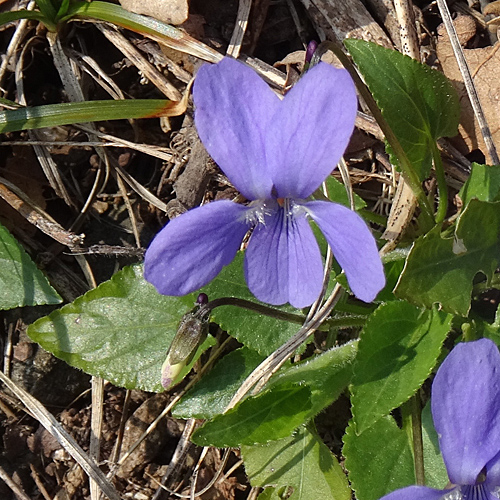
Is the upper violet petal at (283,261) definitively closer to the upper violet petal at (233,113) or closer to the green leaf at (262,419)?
the upper violet petal at (233,113)

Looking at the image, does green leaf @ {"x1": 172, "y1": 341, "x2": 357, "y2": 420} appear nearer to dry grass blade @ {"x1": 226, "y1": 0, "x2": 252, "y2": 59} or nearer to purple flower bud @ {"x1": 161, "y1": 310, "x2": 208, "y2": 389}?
purple flower bud @ {"x1": 161, "y1": 310, "x2": 208, "y2": 389}

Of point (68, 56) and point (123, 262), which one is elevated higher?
point (68, 56)

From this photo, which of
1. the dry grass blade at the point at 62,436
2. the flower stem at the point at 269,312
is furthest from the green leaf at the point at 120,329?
the flower stem at the point at 269,312

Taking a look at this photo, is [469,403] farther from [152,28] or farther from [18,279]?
[152,28]

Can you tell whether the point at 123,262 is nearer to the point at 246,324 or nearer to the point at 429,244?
the point at 246,324

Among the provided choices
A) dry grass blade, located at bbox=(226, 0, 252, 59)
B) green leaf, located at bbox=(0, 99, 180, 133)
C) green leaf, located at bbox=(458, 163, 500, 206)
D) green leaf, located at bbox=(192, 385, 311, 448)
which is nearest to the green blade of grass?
dry grass blade, located at bbox=(226, 0, 252, 59)

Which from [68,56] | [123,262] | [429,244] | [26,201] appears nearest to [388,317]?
[429,244]
